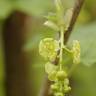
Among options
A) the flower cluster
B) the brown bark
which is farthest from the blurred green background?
the flower cluster

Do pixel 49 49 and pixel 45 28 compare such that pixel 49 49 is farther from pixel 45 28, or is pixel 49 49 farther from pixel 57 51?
pixel 45 28

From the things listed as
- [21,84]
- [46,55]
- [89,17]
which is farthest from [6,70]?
[46,55]

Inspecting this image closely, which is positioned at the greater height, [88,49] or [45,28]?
[45,28]

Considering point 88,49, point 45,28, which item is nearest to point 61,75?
point 88,49

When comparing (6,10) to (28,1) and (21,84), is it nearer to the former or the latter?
(28,1)

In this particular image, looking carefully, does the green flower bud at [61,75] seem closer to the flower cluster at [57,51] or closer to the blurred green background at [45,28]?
the flower cluster at [57,51]

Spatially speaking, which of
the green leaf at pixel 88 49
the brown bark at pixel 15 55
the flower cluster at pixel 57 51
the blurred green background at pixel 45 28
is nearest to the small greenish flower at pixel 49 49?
the flower cluster at pixel 57 51
